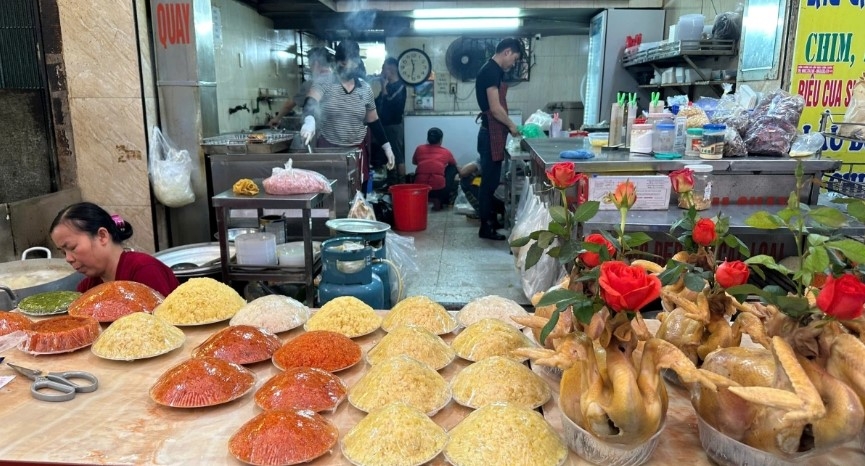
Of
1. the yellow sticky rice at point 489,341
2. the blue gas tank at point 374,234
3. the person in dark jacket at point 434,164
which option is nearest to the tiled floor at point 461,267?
the blue gas tank at point 374,234

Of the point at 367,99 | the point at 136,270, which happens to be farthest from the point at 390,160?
the point at 136,270

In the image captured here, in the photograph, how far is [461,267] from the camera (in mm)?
5020

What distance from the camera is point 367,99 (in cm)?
529

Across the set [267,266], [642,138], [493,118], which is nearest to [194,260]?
Answer: [267,266]

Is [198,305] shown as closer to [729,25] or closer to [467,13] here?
[729,25]

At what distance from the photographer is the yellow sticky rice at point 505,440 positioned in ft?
3.36

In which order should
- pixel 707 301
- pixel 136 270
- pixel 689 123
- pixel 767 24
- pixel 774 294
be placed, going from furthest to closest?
pixel 767 24 < pixel 689 123 < pixel 136 270 < pixel 707 301 < pixel 774 294

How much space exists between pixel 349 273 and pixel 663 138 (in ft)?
5.68

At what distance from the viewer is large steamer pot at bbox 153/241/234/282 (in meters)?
3.10

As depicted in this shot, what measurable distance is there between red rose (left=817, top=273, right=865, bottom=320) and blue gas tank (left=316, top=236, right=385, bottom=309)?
215 centimetres

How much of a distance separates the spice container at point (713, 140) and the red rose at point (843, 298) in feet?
6.39

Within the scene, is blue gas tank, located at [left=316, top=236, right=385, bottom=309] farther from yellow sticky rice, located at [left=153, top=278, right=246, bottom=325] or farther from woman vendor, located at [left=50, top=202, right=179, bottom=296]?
yellow sticky rice, located at [left=153, top=278, right=246, bottom=325]

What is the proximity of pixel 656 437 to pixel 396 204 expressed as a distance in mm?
5300

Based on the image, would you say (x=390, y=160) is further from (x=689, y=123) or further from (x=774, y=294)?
(x=774, y=294)
